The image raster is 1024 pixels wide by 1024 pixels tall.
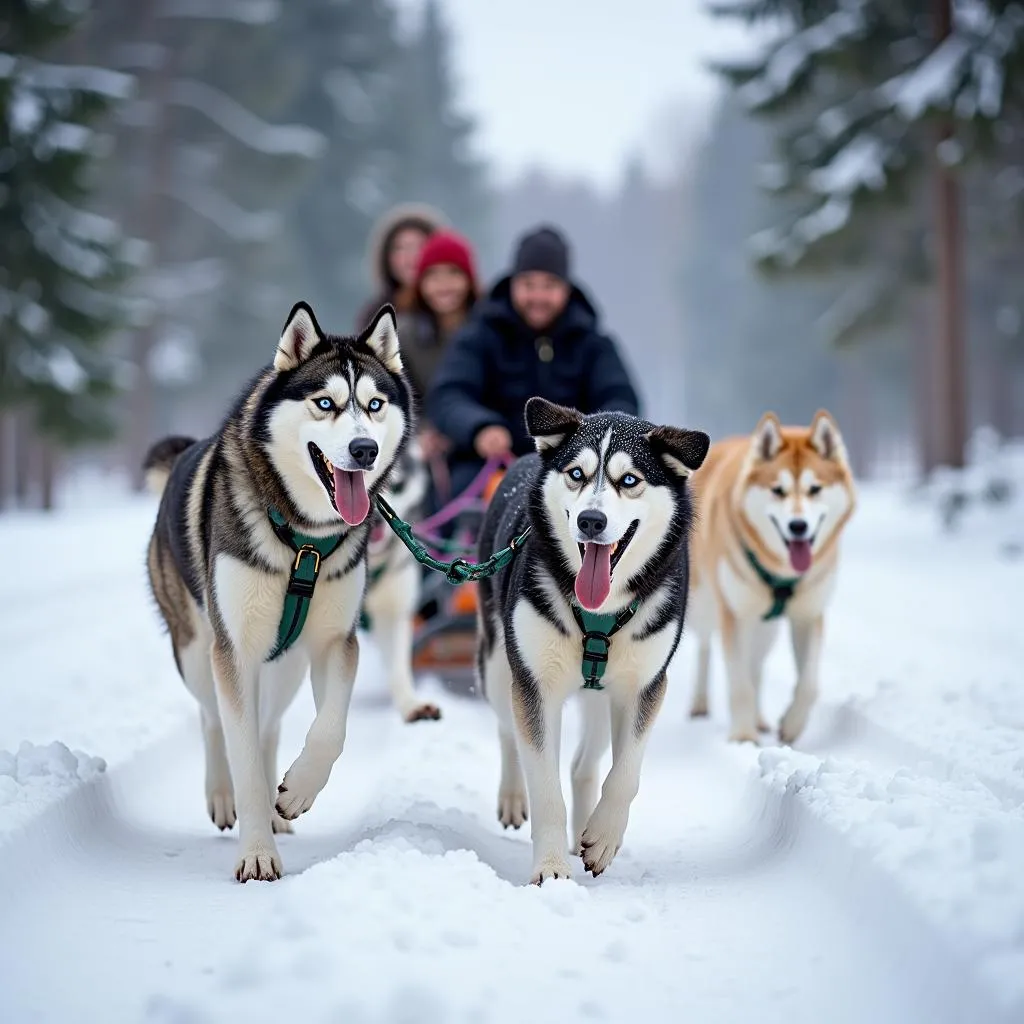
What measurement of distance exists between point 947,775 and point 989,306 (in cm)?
2419

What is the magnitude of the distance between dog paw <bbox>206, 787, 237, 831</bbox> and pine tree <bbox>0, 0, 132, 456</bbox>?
1030 cm

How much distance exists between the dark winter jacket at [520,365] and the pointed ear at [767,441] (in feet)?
2.45

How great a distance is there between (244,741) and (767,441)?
120 inches

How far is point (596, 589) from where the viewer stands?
326 cm

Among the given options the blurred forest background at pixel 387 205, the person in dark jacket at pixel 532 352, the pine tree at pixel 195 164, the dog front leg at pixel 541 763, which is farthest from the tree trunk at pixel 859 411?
the dog front leg at pixel 541 763

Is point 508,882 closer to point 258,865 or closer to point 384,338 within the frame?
point 258,865

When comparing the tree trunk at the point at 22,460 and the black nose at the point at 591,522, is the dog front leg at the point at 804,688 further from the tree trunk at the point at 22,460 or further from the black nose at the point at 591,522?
the tree trunk at the point at 22,460

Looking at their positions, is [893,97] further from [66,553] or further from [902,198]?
[66,553]

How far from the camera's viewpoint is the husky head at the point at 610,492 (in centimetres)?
320

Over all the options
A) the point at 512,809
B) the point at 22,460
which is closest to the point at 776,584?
the point at 512,809

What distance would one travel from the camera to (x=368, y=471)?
332 cm

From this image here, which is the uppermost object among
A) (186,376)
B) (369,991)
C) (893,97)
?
(893,97)

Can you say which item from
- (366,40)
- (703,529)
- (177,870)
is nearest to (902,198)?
(703,529)

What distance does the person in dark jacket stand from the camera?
5895 millimetres
